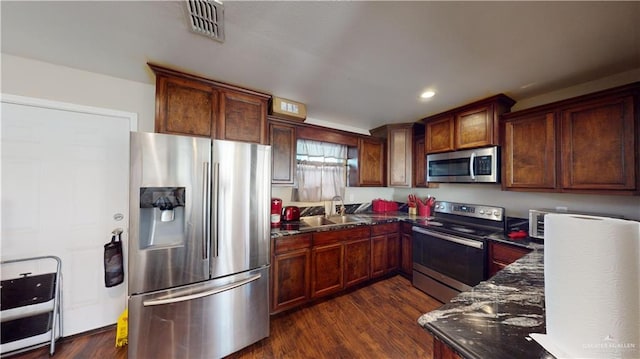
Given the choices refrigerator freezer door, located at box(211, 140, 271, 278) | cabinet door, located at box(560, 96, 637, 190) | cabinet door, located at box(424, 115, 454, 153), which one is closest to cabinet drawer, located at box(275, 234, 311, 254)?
refrigerator freezer door, located at box(211, 140, 271, 278)

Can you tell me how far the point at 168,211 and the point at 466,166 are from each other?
2982mm

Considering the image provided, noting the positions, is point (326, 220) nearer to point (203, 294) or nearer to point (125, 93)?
point (203, 294)

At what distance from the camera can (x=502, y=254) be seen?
6.52 feet

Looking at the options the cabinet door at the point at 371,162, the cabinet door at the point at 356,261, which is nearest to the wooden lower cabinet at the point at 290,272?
the cabinet door at the point at 356,261

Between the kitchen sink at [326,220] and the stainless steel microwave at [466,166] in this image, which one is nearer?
the stainless steel microwave at [466,166]

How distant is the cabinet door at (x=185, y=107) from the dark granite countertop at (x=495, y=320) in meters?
2.02

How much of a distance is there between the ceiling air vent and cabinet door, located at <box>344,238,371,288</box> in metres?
2.30

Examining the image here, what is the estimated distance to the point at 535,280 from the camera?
1115 mm

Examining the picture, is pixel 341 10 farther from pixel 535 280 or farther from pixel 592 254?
pixel 535 280

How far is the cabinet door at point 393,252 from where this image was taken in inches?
114

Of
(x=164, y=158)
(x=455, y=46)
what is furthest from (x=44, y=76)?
(x=455, y=46)

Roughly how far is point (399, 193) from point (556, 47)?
2.62 m

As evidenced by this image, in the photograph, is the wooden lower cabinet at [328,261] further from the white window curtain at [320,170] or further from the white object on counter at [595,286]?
the white object on counter at [595,286]

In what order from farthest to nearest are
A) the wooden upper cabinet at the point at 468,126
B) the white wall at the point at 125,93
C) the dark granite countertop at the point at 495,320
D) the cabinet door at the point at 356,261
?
1. the cabinet door at the point at 356,261
2. the wooden upper cabinet at the point at 468,126
3. the white wall at the point at 125,93
4. the dark granite countertop at the point at 495,320
